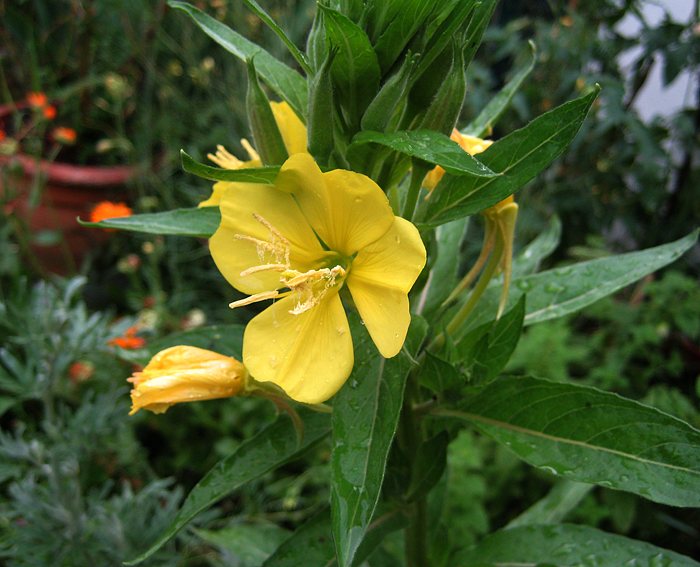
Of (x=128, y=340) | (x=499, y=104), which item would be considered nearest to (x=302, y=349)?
(x=499, y=104)

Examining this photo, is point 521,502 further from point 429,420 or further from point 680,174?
point 680,174

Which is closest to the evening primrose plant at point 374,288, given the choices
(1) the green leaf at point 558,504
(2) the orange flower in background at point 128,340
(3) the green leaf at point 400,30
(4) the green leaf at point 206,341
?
(3) the green leaf at point 400,30

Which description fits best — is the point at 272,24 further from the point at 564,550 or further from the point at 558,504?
the point at 558,504

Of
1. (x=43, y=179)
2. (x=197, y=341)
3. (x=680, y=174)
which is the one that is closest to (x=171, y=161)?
(x=43, y=179)

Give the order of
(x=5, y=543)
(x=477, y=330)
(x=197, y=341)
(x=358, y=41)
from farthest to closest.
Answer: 1. (x=5, y=543)
2. (x=197, y=341)
3. (x=477, y=330)
4. (x=358, y=41)

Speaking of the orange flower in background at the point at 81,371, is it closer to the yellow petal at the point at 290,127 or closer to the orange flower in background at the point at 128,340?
the orange flower in background at the point at 128,340

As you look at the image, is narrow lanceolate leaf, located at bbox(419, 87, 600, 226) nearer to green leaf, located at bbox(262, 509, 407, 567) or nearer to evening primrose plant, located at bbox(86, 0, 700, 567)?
evening primrose plant, located at bbox(86, 0, 700, 567)
